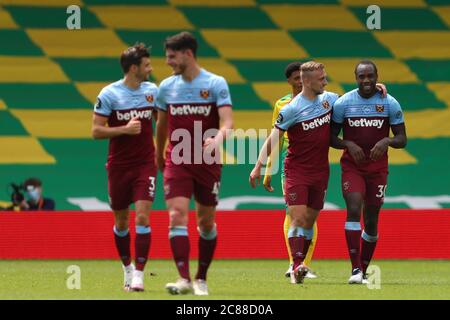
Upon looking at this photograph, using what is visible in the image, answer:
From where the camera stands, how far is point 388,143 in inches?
439

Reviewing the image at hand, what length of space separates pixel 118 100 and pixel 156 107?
551 mm

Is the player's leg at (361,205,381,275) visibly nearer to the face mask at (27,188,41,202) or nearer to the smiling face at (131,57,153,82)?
the smiling face at (131,57,153,82)

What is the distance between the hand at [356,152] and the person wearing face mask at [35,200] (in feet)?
22.8

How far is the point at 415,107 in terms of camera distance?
19234mm

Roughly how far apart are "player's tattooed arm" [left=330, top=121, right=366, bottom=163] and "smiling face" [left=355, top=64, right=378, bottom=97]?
1.38ft

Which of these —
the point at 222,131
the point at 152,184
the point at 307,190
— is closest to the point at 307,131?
the point at 307,190

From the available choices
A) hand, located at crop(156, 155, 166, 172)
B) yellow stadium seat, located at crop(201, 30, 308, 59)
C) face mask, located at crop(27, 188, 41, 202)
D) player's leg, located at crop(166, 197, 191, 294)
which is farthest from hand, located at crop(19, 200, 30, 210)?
player's leg, located at crop(166, 197, 191, 294)

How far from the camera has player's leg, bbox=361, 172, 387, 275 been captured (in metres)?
11.4

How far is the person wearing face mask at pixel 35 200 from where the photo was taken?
667 inches

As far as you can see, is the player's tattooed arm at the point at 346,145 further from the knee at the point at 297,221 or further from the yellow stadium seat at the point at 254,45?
the yellow stadium seat at the point at 254,45

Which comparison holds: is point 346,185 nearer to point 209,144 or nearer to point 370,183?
point 370,183

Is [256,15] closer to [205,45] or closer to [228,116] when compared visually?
[205,45]

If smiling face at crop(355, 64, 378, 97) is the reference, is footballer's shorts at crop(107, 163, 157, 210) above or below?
below

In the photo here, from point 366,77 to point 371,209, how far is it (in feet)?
4.27
